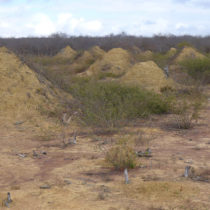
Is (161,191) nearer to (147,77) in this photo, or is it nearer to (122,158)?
(122,158)

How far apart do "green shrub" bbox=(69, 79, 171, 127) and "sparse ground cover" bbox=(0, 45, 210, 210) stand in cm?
3

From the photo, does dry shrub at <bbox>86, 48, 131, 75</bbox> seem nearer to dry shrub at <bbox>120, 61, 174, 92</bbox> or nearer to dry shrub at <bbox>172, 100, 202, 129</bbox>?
dry shrub at <bbox>120, 61, 174, 92</bbox>

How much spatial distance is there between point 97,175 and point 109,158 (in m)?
0.42

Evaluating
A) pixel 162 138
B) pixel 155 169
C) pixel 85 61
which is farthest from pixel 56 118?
pixel 85 61

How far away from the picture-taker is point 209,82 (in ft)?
55.7

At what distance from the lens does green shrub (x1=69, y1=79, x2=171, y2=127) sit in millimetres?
7832

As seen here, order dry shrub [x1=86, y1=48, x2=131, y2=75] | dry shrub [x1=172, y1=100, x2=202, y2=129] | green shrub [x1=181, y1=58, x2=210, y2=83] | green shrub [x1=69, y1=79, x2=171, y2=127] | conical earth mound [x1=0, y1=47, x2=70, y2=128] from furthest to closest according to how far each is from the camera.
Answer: dry shrub [x1=86, y1=48, x2=131, y2=75] → green shrub [x1=181, y1=58, x2=210, y2=83] → conical earth mound [x1=0, y1=47, x2=70, y2=128] → dry shrub [x1=172, y1=100, x2=202, y2=129] → green shrub [x1=69, y1=79, x2=171, y2=127]

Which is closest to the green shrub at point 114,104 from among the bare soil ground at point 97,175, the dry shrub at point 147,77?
the bare soil ground at point 97,175

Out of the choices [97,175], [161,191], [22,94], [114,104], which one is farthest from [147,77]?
[161,191]

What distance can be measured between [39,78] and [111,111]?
332 cm

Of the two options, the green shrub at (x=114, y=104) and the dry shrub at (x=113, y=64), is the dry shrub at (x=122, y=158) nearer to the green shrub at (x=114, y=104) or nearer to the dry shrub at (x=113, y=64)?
the green shrub at (x=114, y=104)

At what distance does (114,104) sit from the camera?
9062 mm

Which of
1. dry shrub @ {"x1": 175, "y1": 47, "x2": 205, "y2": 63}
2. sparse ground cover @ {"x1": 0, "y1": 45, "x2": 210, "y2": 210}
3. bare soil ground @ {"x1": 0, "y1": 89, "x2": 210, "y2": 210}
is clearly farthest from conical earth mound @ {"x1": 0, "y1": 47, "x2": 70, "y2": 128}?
dry shrub @ {"x1": 175, "y1": 47, "x2": 205, "y2": 63}

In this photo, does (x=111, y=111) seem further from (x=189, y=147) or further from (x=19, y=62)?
(x=19, y=62)
